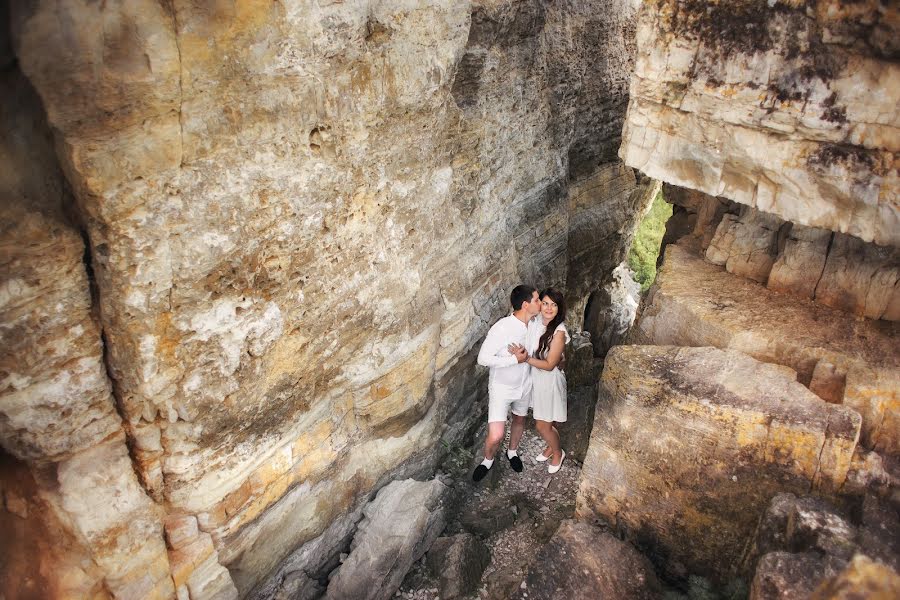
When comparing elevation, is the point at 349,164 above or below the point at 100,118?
below

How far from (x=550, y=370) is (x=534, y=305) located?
53 centimetres

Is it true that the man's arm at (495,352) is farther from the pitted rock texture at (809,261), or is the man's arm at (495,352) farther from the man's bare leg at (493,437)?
the pitted rock texture at (809,261)

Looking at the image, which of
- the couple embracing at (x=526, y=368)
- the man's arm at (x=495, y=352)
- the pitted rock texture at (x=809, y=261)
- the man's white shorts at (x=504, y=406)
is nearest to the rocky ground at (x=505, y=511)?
the couple embracing at (x=526, y=368)

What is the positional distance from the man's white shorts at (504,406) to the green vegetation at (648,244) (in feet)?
22.3

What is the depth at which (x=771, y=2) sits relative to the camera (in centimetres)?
339

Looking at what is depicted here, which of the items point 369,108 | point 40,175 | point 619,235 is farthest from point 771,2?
point 619,235

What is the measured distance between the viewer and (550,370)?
16.3 ft

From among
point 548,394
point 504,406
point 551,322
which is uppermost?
point 551,322

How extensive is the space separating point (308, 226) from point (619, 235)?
5.83 m

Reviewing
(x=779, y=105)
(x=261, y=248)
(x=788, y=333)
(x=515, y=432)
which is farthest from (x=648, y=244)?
(x=261, y=248)

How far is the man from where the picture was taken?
4871 millimetres

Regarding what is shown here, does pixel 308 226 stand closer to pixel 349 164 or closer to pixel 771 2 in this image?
pixel 349 164

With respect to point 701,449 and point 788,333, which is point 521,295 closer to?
point 701,449

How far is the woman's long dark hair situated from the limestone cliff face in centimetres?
82
